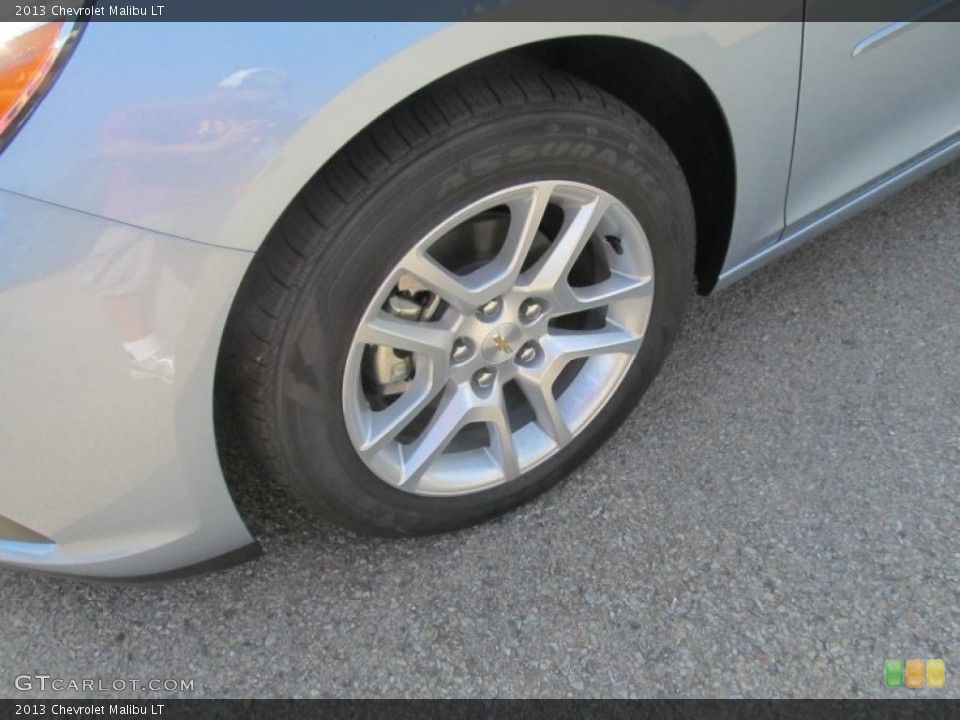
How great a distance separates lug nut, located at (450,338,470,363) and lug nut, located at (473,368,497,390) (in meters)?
0.06

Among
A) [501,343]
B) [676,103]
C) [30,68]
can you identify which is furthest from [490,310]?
[30,68]

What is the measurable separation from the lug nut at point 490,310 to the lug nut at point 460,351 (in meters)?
0.06

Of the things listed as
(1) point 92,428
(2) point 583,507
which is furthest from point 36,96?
(2) point 583,507

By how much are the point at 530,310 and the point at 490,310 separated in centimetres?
9

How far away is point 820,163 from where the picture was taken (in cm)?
192

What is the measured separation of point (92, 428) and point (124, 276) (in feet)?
0.86

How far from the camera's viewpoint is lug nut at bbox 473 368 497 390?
68.6 inches

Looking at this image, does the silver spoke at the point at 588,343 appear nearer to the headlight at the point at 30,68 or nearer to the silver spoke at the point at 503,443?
the silver spoke at the point at 503,443

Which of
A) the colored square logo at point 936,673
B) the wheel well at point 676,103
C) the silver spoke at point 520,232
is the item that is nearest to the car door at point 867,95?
the wheel well at point 676,103

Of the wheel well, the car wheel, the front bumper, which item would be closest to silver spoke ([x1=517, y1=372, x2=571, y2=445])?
the car wheel

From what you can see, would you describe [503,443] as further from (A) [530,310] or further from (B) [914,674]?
(B) [914,674]

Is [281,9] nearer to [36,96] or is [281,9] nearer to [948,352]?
[36,96]

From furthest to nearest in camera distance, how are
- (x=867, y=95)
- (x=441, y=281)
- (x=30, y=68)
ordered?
(x=867, y=95) → (x=441, y=281) → (x=30, y=68)

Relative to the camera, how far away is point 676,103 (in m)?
1.74
